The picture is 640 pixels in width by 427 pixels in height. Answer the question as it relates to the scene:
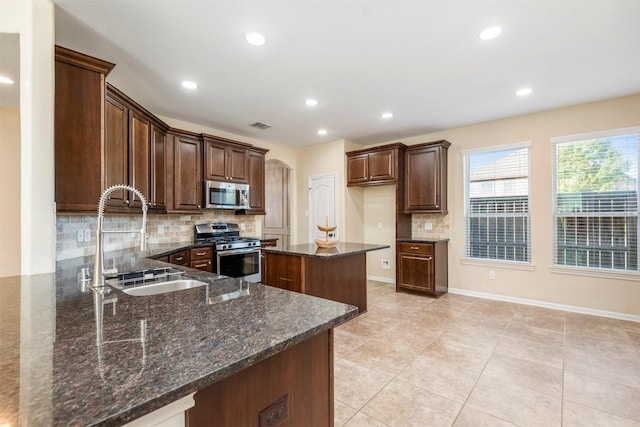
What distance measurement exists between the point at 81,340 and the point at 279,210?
19.8 ft

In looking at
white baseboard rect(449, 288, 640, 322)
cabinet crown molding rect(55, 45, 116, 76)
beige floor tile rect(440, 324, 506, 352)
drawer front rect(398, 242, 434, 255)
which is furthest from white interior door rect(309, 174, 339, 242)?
cabinet crown molding rect(55, 45, 116, 76)

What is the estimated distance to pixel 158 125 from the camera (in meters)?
3.62

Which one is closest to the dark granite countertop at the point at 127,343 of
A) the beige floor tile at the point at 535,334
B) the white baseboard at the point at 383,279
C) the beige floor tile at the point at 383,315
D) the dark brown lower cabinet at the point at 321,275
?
the dark brown lower cabinet at the point at 321,275

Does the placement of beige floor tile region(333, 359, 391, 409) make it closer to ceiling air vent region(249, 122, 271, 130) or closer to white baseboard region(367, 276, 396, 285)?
white baseboard region(367, 276, 396, 285)

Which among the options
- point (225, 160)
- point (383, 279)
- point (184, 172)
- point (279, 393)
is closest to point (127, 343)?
point (279, 393)

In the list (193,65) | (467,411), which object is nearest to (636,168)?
(467,411)

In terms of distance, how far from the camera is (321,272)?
326 cm

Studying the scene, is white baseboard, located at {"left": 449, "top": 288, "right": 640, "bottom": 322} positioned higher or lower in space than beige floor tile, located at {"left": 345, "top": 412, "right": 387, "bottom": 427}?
higher

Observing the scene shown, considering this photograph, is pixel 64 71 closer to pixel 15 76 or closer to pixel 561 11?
pixel 15 76

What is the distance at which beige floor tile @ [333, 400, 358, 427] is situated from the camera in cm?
180

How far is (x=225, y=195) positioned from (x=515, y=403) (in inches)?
160

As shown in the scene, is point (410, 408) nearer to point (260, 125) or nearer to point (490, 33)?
point (490, 33)

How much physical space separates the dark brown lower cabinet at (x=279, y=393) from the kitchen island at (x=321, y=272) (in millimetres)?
1737

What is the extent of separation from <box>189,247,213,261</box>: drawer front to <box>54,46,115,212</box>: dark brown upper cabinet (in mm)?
1782
